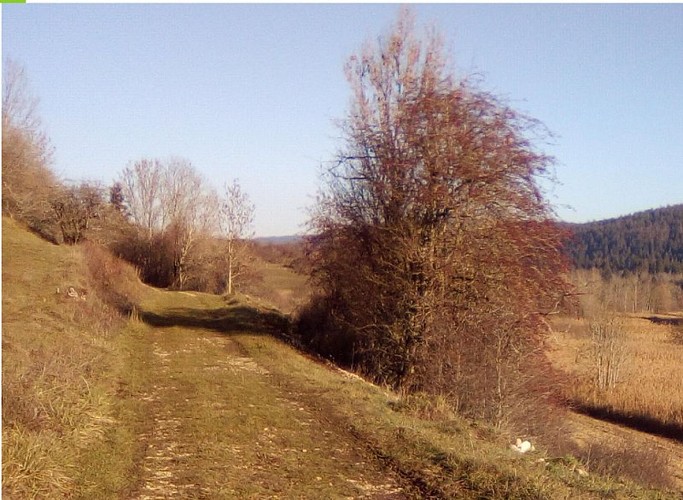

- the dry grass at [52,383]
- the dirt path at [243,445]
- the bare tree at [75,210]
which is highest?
the bare tree at [75,210]

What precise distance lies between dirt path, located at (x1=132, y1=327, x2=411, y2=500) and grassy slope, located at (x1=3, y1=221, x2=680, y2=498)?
0.08ft

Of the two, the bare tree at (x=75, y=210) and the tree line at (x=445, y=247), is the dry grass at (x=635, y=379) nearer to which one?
the tree line at (x=445, y=247)

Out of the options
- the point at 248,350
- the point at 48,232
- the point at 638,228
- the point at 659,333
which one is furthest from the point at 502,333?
the point at 638,228

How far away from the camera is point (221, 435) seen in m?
7.98

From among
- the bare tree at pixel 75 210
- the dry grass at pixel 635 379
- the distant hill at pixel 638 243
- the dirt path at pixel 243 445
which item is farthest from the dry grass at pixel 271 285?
the distant hill at pixel 638 243

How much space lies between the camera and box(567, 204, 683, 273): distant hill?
109625 mm

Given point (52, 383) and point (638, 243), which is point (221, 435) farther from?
point (638, 243)

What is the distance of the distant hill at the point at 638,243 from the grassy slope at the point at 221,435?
323 ft

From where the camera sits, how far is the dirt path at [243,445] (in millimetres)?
6324

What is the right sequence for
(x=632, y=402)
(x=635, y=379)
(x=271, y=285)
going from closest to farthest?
(x=632, y=402) → (x=635, y=379) → (x=271, y=285)

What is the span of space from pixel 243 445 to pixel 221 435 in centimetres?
49

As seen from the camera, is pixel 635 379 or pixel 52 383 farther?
pixel 635 379

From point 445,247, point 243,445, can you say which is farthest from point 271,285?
point 243,445

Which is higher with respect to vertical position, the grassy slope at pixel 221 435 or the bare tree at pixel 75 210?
the bare tree at pixel 75 210
